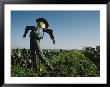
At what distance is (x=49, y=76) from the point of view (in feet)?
7.06

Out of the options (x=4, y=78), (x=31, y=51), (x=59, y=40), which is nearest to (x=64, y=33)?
(x=59, y=40)

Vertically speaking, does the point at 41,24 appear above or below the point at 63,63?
above

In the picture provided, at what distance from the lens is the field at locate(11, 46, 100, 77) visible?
7.06 ft

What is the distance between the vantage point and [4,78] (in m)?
2.14

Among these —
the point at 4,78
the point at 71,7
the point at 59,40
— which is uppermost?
the point at 71,7

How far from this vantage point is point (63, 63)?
217 centimetres

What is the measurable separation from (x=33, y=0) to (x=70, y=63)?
336 mm

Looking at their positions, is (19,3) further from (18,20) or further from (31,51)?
(31,51)

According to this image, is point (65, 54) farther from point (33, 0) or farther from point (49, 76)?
point (33, 0)

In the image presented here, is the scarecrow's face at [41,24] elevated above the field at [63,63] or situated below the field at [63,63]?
above

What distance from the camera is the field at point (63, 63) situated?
7.06ft

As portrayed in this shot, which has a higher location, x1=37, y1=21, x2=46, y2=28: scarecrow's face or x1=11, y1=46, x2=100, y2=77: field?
x1=37, y1=21, x2=46, y2=28: scarecrow's face

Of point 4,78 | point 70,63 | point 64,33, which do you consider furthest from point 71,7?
point 4,78

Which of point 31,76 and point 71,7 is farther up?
point 71,7
